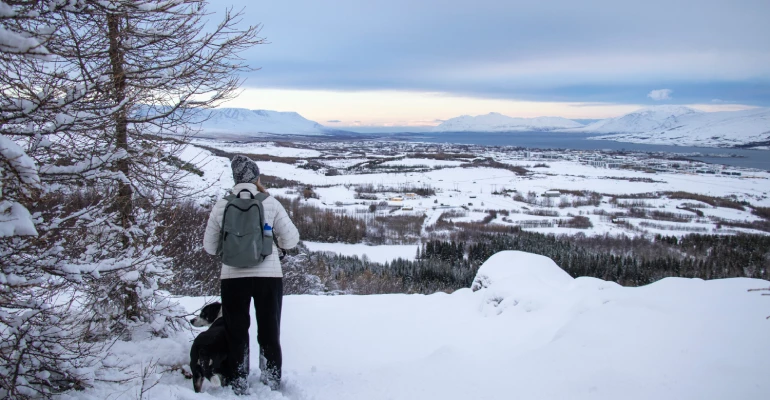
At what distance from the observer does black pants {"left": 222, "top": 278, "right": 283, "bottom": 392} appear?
3449mm

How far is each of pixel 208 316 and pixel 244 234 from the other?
56.3 inches

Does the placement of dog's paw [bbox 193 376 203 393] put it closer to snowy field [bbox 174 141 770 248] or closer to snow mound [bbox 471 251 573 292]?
snow mound [bbox 471 251 573 292]

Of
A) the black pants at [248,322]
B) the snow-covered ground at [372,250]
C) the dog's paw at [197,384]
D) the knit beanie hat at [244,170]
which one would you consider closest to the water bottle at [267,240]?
the black pants at [248,322]

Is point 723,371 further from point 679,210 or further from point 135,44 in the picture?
point 679,210

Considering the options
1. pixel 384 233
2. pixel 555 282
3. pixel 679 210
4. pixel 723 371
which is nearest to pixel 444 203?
pixel 384 233

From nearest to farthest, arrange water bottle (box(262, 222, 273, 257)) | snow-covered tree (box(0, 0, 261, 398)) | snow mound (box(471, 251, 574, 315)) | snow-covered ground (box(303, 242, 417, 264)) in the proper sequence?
1. snow-covered tree (box(0, 0, 261, 398))
2. water bottle (box(262, 222, 273, 257))
3. snow mound (box(471, 251, 574, 315))
4. snow-covered ground (box(303, 242, 417, 264))

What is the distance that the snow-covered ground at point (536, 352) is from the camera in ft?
12.0

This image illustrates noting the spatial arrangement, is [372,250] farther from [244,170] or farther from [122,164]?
[244,170]

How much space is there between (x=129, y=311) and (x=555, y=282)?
7235mm

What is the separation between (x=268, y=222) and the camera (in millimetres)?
3412

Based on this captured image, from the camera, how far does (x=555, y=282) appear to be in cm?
852

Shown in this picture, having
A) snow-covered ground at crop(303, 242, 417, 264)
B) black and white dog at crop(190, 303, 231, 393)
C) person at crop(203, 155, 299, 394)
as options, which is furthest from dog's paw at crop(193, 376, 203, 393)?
snow-covered ground at crop(303, 242, 417, 264)

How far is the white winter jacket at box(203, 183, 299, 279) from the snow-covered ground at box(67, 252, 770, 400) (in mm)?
945

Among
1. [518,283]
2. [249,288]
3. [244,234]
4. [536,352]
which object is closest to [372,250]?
[518,283]
